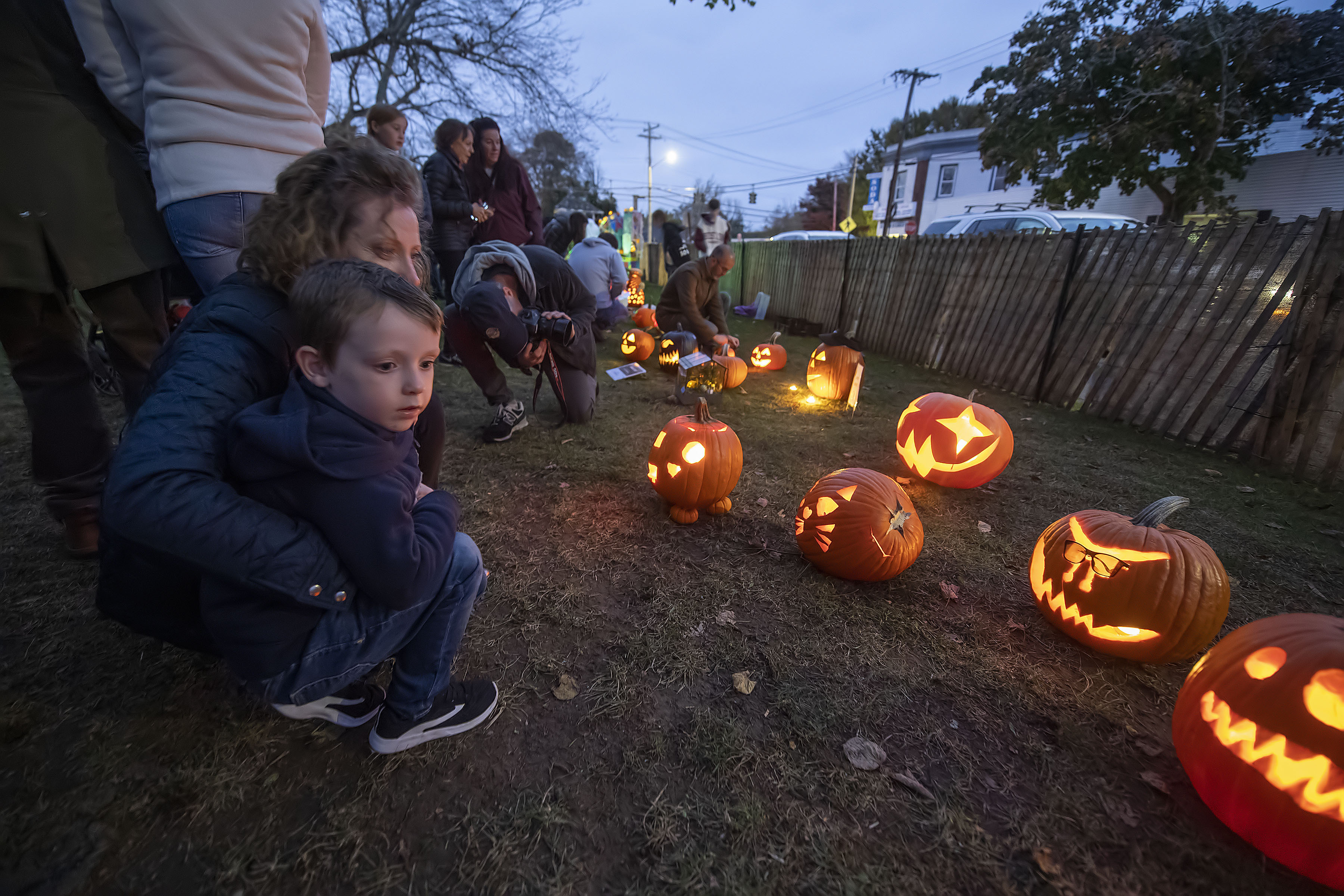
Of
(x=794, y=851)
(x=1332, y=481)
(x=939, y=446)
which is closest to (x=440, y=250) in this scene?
(x=939, y=446)

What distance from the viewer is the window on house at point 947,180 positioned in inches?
1304

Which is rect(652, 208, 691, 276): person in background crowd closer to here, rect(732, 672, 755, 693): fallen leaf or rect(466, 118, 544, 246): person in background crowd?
rect(466, 118, 544, 246): person in background crowd

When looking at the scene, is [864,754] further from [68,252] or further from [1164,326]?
[1164,326]

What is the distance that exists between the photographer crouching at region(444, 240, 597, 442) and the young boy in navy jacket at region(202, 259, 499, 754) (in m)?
2.66

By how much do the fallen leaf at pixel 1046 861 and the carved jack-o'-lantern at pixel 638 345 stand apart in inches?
251

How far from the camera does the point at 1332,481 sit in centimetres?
378

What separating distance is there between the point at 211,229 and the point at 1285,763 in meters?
3.78

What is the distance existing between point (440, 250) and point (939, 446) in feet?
18.1

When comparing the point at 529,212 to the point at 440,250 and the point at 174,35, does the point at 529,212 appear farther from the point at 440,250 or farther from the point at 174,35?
the point at 174,35

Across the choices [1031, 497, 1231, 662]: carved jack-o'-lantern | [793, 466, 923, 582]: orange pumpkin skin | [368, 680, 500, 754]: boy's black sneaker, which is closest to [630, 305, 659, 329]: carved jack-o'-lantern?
[793, 466, 923, 582]: orange pumpkin skin

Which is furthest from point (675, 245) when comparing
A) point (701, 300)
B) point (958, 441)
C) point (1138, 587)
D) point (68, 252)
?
point (1138, 587)

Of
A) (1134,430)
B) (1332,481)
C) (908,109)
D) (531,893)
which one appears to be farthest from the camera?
(908,109)

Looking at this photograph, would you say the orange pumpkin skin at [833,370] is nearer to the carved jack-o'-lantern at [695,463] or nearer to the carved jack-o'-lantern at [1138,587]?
Answer: the carved jack-o'-lantern at [695,463]

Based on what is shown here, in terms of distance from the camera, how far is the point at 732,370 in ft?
19.6
